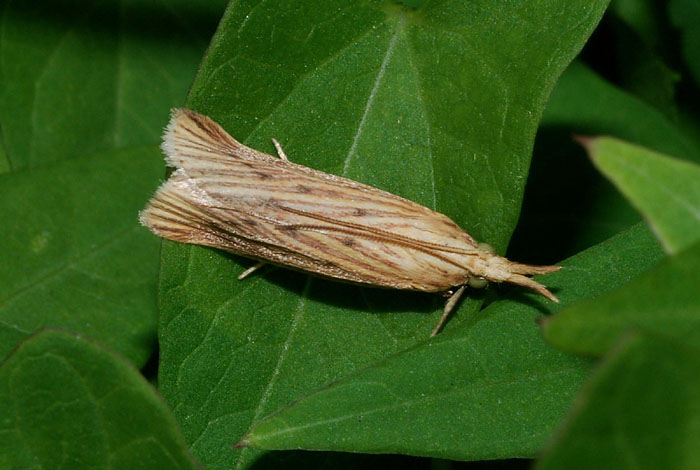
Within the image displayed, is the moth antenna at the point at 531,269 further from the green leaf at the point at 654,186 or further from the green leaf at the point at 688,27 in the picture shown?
the green leaf at the point at 688,27

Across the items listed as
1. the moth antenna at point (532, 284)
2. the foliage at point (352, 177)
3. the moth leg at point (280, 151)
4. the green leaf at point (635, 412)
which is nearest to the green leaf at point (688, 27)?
the foliage at point (352, 177)

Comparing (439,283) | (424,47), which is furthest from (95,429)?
(424,47)

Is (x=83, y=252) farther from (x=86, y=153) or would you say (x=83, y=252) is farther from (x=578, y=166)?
(x=578, y=166)

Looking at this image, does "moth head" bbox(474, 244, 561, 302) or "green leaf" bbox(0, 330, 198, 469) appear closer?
"green leaf" bbox(0, 330, 198, 469)

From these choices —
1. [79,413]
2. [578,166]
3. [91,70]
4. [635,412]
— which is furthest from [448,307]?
[91,70]

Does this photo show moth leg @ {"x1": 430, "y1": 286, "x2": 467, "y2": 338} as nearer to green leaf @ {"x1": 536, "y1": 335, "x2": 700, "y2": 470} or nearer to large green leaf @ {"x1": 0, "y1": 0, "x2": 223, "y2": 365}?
large green leaf @ {"x1": 0, "y1": 0, "x2": 223, "y2": 365}

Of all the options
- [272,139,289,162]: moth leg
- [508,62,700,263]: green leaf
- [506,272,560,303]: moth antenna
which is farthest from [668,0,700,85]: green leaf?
[272,139,289,162]: moth leg

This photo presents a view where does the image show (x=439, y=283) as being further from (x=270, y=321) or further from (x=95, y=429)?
(x=95, y=429)
